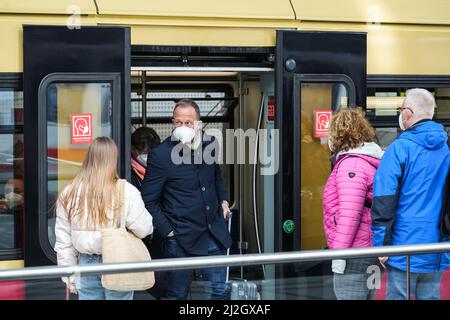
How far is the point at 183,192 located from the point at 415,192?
4.88 ft

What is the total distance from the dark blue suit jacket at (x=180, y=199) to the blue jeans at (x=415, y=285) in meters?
1.35

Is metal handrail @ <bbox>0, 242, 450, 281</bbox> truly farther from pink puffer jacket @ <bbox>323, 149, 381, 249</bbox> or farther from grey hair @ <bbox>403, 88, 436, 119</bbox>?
grey hair @ <bbox>403, 88, 436, 119</bbox>

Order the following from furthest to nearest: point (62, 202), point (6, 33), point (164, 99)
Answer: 1. point (164, 99)
2. point (6, 33)
3. point (62, 202)

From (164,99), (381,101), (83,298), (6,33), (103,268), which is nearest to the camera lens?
(103,268)

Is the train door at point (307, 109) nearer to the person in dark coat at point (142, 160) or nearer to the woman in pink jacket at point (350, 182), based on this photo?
the woman in pink jacket at point (350, 182)

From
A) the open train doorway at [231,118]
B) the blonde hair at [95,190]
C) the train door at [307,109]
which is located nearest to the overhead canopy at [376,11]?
the train door at [307,109]

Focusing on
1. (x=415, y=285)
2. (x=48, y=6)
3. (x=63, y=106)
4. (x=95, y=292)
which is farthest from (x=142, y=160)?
(x=415, y=285)

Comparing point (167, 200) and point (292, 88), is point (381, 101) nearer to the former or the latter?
point (292, 88)

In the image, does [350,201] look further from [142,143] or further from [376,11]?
[142,143]

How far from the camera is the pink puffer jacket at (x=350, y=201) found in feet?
15.8

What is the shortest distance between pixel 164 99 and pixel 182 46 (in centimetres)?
137

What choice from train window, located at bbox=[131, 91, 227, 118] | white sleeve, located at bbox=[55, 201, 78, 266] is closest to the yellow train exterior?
white sleeve, located at bbox=[55, 201, 78, 266]
